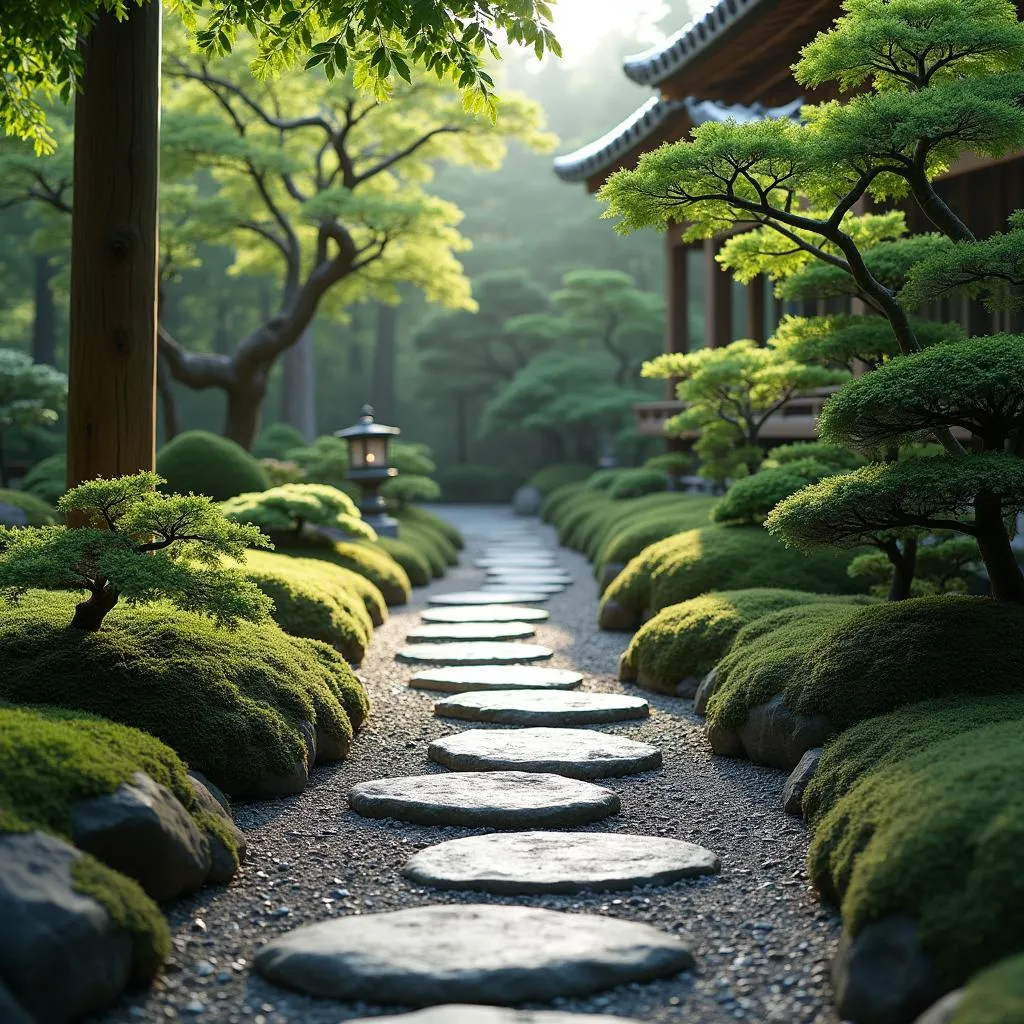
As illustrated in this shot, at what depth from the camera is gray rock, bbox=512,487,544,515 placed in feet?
84.7

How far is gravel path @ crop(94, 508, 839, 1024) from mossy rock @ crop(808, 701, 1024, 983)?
225 millimetres

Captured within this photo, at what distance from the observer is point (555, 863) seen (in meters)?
3.91

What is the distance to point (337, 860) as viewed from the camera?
411 centimetres

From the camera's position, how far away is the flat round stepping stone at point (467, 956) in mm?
2928

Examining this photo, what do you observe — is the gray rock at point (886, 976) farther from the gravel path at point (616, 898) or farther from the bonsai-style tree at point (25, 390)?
the bonsai-style tree at point (25, 390)

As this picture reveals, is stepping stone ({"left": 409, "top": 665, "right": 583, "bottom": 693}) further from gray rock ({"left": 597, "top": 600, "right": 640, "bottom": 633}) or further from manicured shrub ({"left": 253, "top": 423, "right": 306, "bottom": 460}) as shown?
manicured shrub ({"left": 253, "top": 423, "right": 306, "bottom": 460})

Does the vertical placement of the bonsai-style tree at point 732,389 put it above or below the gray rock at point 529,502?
above

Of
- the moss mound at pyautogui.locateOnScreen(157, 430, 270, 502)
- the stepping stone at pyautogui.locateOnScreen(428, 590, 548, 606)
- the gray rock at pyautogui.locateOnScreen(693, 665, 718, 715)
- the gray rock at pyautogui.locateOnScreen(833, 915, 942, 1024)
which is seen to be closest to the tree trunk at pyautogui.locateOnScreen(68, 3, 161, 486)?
the gray rock at pyautogui.locateOnScreen(693, 665, 718, 715)

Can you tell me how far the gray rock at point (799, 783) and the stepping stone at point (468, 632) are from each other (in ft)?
15.0

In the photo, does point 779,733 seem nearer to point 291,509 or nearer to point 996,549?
point 996,549

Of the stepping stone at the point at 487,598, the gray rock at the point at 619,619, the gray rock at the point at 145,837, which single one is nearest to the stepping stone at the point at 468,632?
the gray rock at the point at 619,619

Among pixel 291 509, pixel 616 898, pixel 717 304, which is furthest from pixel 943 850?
pixel 717 304

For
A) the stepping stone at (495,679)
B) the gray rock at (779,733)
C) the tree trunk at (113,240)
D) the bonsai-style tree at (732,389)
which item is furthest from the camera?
the bonsai-style tree at (732,389)

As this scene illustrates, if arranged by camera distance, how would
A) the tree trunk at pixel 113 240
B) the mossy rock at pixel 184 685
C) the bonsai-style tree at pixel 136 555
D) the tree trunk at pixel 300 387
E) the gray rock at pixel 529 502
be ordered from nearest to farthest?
the bonsai-style tree at pixel 136 555 < the mossy rock at pixel 184 685 < the tree trunk at pixel 113 240 < the gray rock at pixel 529 502 < the tree trunk at pixel 300 387
